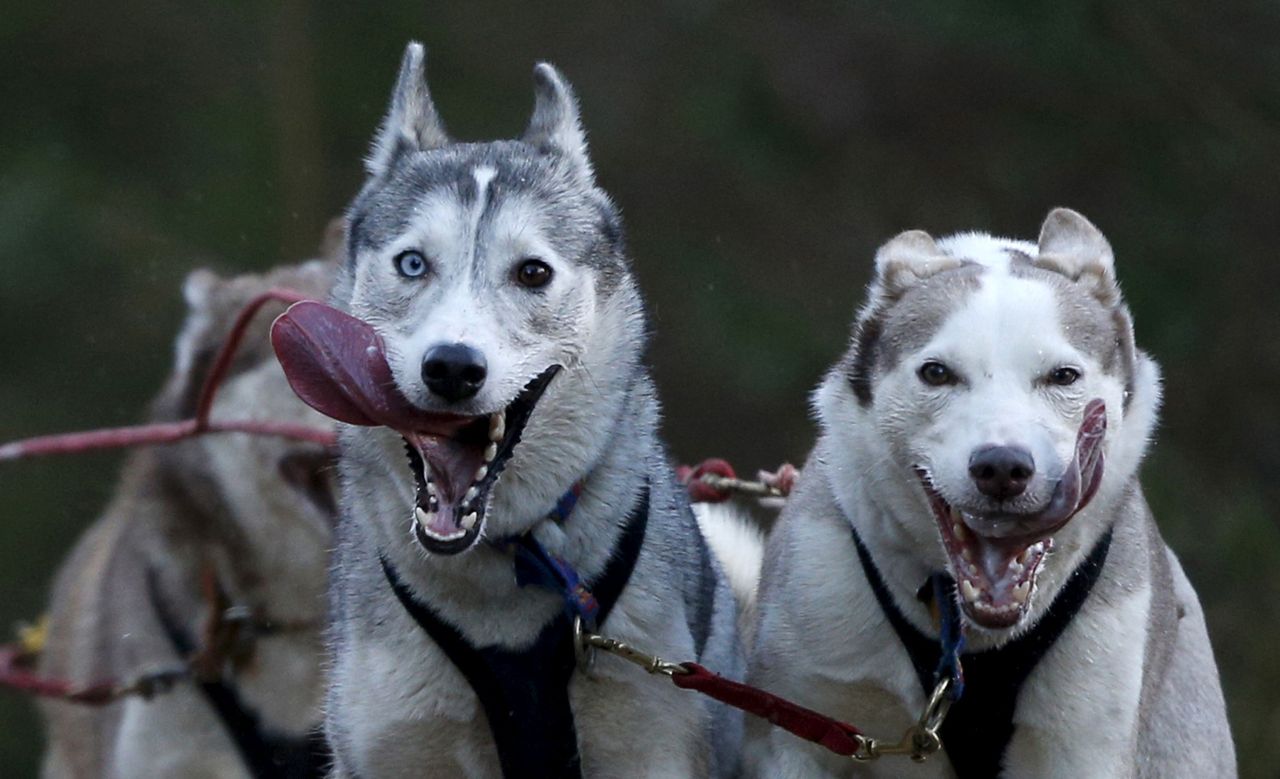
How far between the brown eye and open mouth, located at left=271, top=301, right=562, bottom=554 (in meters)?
0.19

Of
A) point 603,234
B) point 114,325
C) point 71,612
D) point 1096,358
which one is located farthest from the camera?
point 114,325

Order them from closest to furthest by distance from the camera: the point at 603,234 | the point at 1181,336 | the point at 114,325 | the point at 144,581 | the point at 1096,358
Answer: the point at 1096,358, the point at 603,234, the point at 144,581, the point at 1181,336, the point at 114,325

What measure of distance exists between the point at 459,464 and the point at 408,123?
99 cm

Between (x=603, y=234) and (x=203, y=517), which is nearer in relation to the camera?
(x=603, y=234)

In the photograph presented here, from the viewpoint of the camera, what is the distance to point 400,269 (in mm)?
4000

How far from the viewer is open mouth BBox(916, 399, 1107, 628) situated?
3625 mm

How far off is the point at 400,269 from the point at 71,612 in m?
3.81

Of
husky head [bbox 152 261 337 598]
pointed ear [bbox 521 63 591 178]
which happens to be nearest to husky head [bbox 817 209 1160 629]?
pointed ear [bbox 521 63 591 178]

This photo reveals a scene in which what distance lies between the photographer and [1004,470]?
11.7 feet

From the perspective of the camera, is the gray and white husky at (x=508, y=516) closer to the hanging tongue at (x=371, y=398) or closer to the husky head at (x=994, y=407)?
the hanging tongue at (x=371, y=398)

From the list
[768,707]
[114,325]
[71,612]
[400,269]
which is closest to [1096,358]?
[768,707]

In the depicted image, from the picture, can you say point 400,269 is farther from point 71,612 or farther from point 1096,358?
point 71,612

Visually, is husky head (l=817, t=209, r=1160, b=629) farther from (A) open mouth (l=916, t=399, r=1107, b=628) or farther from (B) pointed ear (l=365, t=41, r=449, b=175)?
(B) pointed ear (l=365, t=41, r=449, b=175)

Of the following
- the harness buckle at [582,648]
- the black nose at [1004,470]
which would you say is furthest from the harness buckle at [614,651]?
the black nose at [1004,470]
